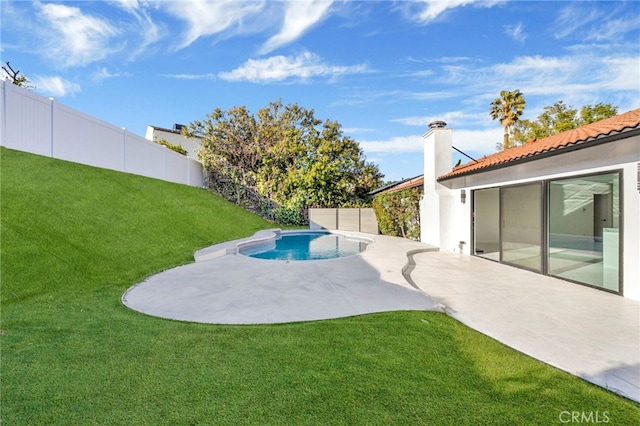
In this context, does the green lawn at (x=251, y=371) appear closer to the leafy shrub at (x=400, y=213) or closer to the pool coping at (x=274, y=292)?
the pool coping at (x=274, y=292)

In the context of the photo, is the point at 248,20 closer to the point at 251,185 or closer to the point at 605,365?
the point at 251,185

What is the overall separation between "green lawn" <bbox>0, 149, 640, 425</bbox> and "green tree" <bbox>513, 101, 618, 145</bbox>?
2471cm

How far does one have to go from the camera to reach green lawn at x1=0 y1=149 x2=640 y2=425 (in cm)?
234

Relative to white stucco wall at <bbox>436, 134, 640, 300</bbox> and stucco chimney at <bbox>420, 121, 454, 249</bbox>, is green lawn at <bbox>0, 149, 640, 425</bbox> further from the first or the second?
stucco chimney at <bbox>420, 121, 454, 249</bbox>

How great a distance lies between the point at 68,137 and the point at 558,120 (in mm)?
32760

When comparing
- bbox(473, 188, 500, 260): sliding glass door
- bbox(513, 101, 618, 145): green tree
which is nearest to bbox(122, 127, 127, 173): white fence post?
bbox(473, 188, 500, 260): sliding glass door

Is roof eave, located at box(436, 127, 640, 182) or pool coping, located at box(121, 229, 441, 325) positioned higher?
roof eave, located at box(436, 127, 640, 182)

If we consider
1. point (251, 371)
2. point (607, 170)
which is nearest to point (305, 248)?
point (607, 170)

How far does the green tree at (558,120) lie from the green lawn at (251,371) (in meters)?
24.7

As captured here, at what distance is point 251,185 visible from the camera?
936 inches

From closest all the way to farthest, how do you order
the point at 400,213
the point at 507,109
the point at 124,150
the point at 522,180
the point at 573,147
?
the point at 573,147, the point at 522,180, the point at 124,150, the point at 400,213, the point at 507,109

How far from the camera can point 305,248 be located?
48.0ft

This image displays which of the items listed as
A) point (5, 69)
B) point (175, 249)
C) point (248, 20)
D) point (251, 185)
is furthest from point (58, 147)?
point (5, 69)

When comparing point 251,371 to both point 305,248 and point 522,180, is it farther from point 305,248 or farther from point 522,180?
point 305,248
